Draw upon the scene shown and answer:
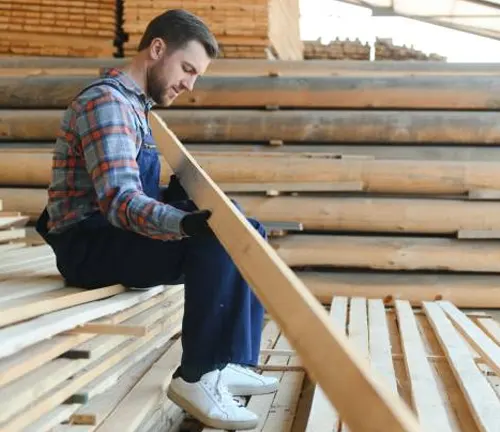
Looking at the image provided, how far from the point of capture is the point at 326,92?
893cm

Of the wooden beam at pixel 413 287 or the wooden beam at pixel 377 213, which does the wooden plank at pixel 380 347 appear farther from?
the wooden beam at pixel 377 213

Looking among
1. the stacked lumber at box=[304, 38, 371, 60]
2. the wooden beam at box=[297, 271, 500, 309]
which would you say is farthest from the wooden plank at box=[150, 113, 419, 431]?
the stacked lumber at box=[304, 38, 371, 60]

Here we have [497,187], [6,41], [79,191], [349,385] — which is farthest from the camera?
[6,41]

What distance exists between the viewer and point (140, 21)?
30.5 ft

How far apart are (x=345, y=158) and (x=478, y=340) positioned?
3345 millimetres

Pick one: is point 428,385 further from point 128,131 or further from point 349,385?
point 349,385

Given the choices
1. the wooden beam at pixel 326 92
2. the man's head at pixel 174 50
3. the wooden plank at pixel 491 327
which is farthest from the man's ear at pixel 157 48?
the wooden beam at pixel 326 92

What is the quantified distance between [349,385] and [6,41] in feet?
29.1

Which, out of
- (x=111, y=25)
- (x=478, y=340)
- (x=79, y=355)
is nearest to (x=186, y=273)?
(x=79, y=355)

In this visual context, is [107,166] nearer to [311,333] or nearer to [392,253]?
[311,333]

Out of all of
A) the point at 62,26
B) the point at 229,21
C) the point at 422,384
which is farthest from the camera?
the point at 62,26

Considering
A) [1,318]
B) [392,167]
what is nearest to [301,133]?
[392,167]

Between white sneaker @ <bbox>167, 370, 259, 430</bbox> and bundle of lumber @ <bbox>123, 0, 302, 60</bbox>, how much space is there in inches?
243

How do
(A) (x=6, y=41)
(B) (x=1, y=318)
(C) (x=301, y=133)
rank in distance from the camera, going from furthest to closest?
(A) (x=6, y=41), (C) (x=301, y=133), (B) (x=1, y=318)
